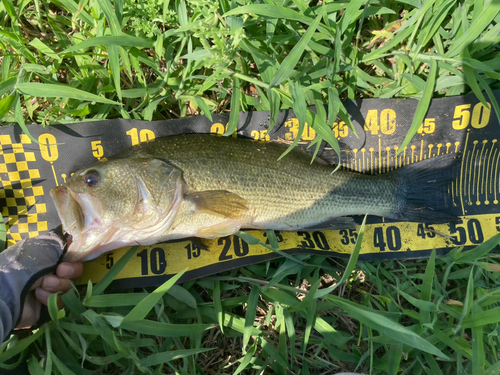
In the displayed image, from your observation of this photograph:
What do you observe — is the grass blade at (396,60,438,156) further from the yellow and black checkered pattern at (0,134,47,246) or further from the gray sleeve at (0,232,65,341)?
the yellow and black checkered pattern at (0,134,47,246)

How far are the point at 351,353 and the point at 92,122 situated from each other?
2763mm

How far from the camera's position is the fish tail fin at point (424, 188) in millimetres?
2611

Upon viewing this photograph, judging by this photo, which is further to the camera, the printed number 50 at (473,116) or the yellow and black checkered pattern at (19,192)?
the printed number 50 at (473,116)

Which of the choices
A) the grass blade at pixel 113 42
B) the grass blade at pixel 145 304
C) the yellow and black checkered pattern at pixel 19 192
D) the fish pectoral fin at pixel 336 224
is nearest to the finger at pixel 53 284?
the yellow and black checkered pattern at pixel 19 192

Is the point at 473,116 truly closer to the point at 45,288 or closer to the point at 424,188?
the point at 424,188

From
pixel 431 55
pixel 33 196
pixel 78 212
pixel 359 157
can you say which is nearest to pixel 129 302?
pixel 78 212

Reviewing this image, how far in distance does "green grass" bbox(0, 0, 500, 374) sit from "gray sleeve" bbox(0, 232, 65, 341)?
0.87 ft

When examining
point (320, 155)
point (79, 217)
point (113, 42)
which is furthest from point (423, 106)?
point (79, 217)

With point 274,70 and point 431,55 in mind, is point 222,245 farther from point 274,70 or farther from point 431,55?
point 431,55

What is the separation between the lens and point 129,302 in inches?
84.4

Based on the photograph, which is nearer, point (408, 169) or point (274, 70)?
point (274, 70)

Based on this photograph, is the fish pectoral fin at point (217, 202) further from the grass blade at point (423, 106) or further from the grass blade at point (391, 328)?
the grass blade at point (423, 106)

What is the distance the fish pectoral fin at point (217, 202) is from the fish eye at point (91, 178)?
623 mm

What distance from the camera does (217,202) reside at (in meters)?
2.29
